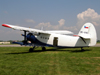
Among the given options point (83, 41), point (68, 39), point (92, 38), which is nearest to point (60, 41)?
point (68, 39)

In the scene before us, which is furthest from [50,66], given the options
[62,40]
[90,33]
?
[90,33]

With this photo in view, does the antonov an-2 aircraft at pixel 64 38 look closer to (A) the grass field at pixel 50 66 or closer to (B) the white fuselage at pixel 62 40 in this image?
(B) the white fuselage at pixel 62 40

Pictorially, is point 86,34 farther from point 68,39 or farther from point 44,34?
point 44,34

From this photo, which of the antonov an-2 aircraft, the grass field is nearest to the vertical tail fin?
the antonov an-2 aircraft

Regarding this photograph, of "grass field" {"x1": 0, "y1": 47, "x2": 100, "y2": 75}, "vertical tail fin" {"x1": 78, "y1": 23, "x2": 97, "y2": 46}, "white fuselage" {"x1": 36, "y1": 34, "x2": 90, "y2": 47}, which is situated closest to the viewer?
"grass field" {"x1": 0, "y1": 47, "x2": 100, "y2": 75}

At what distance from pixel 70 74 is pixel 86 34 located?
39.8ft

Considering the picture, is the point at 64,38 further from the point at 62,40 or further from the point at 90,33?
the point at 90,33

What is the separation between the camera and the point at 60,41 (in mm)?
16859

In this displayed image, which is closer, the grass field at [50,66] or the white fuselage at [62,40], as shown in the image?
the grass field at [50,66]

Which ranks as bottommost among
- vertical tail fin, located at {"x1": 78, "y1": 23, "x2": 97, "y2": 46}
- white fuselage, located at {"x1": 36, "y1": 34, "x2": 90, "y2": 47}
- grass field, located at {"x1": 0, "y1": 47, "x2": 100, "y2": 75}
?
grass field, located at {"x1": 0, "y1": 47, "x2": 100, "y2": 75}

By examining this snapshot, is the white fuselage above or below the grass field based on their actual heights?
above

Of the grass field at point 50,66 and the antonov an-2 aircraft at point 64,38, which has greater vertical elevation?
the antonov an-2 aircraft at point 64,38

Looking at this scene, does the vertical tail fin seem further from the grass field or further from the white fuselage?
the grass field

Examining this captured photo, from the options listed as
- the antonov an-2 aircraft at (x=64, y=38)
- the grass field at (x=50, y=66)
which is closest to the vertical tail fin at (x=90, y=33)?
the antonov an-2 aircraft at (x=64, y=38)
